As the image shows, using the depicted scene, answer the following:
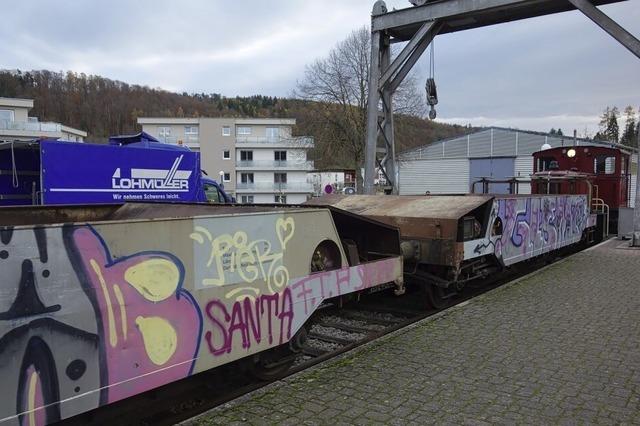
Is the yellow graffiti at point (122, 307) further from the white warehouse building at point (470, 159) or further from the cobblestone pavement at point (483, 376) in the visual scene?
the white warehouse building at point (470, 159)

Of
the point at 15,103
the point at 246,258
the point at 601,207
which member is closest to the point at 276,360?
the point at 246,258

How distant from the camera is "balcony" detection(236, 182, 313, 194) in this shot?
69562mm

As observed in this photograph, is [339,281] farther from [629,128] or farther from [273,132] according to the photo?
[629,128]

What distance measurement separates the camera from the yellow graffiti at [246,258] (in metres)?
3.53

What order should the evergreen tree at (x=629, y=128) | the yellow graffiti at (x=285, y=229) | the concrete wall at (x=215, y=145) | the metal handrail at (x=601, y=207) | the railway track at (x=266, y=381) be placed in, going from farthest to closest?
the evergreen tree at (x=629, y=128), the concrete wall at (x=215, y=145), the metal handrail at (x=601, y=207), the yellow graffiti at (x=285, y=229), the railway track at (x=266, y=381)

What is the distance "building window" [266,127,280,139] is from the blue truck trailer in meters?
58.8

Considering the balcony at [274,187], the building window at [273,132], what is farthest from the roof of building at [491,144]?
the building window at [273,132]

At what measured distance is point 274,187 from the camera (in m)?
70.1

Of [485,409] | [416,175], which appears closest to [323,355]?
[485,409]

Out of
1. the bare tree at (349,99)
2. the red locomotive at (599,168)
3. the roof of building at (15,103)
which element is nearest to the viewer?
the red locomotive at (599,168)

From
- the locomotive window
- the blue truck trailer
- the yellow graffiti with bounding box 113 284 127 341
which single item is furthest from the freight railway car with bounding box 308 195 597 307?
the locomotive window

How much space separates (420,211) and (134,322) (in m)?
5.31

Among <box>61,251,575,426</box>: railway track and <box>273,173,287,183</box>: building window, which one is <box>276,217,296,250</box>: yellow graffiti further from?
<box>273,173,287,183</box>: building window

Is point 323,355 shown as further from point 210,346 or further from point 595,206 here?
point 595,206
